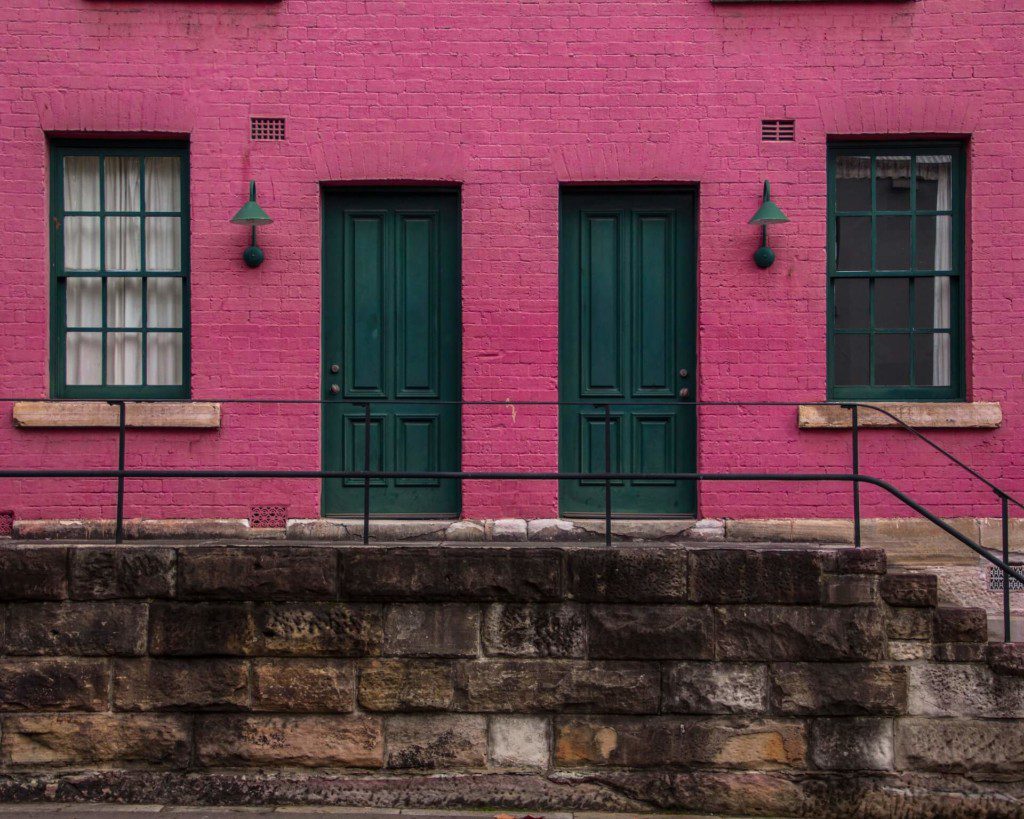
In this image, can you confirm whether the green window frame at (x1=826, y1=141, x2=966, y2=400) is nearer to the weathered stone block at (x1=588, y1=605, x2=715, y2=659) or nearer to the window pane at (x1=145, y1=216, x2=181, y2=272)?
the weathered stone block at (x1=588, y1=605, x2=715, y2=659)

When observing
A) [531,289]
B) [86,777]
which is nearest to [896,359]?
[531,289]

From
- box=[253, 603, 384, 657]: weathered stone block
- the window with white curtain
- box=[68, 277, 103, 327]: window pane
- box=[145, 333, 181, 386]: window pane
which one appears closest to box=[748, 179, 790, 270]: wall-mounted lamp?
box=[253, 603, 384, 657]: weathered stone block

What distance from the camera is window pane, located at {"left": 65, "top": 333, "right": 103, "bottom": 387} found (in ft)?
26.6

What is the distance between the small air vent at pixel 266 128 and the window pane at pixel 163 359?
5.69ft

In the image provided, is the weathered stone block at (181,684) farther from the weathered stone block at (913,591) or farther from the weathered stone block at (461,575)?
the weathered stone block at (913,591)

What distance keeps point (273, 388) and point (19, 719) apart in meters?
2.99

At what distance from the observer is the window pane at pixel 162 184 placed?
8.11m

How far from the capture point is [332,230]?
8094mm

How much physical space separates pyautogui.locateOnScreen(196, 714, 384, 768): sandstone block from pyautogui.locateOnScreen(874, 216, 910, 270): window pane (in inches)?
212

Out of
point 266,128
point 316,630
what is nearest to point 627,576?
point 316,630

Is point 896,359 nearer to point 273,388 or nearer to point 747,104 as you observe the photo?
point 747,104

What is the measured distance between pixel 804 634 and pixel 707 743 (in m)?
0.87

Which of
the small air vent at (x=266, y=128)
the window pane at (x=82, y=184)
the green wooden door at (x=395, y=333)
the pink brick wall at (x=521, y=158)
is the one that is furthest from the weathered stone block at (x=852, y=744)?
the window pane at (x=82, y=184)

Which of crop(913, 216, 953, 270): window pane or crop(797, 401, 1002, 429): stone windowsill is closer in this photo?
crop(797, 401, 1002, 429): stone windowsill
